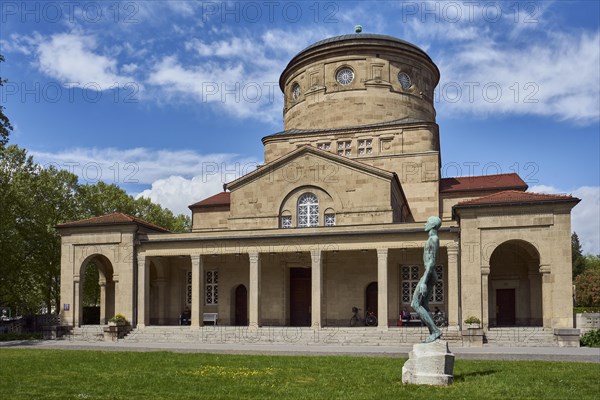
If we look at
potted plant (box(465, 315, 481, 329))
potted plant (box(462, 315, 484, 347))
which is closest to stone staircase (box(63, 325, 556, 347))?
potted plant (box(462, 315, 484, 347))

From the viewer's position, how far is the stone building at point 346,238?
30234 millimetres

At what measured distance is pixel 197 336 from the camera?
32.0 meters

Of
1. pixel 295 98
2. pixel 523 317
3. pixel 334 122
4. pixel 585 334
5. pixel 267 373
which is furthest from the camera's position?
pixel 295 98

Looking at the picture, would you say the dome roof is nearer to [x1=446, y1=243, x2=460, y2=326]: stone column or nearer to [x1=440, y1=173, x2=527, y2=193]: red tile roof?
[x1=440, y1=173, x2=527, y2=193]: red tile roof

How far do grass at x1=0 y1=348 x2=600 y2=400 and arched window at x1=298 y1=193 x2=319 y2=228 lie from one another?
1432 centimetres

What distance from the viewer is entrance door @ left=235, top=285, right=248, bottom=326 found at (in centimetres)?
3775

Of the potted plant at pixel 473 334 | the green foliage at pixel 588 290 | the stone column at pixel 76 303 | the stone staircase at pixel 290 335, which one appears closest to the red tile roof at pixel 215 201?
the stone column at pixel 76 303

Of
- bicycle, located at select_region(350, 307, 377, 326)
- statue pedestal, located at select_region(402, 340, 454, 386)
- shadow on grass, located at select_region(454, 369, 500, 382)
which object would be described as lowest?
bicycle, located at select_region(350, 307, 377, 326)

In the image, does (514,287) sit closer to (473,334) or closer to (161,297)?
(473,334)

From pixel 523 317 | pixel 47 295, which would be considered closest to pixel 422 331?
pixel 523 317

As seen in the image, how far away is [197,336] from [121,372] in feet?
46.9

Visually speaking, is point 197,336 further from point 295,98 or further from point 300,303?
point 295,98

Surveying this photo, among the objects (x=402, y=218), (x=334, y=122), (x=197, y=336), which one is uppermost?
(x=334, y=122)

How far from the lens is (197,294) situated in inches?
1331
